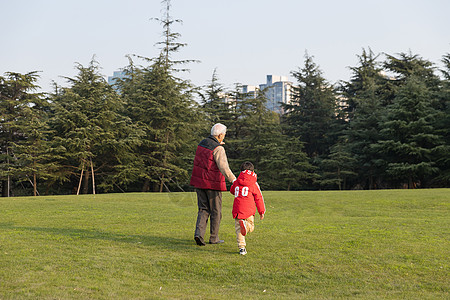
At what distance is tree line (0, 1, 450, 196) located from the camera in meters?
33.0

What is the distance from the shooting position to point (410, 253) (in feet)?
23.2

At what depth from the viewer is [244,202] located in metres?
6.87

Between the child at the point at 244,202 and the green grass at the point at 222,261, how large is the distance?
0.39 metres

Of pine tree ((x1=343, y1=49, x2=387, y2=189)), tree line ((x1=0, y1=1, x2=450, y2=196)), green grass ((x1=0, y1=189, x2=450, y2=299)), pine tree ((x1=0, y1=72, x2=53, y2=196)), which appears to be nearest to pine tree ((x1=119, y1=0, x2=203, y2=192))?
tree line ((x1=0, y1=1, x2=450, y2=196))

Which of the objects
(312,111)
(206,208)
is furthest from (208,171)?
(312,111)

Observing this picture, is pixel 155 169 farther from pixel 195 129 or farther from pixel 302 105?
pixel 302 105

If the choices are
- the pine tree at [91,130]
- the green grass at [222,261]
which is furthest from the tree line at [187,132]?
the green grass at [222,261]

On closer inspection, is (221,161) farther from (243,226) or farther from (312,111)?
(312,111)

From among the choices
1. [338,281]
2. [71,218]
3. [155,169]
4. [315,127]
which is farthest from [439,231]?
[315,127]

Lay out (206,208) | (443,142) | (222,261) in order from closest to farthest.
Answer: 1. (222,261)
2. (206,208)
3. (443,142)

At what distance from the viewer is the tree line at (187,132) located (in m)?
33.0

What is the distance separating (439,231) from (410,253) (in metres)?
3.21

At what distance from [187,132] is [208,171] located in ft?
103

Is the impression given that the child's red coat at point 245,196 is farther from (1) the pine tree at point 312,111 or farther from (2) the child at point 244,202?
(1) the pine tree at point 312,111
